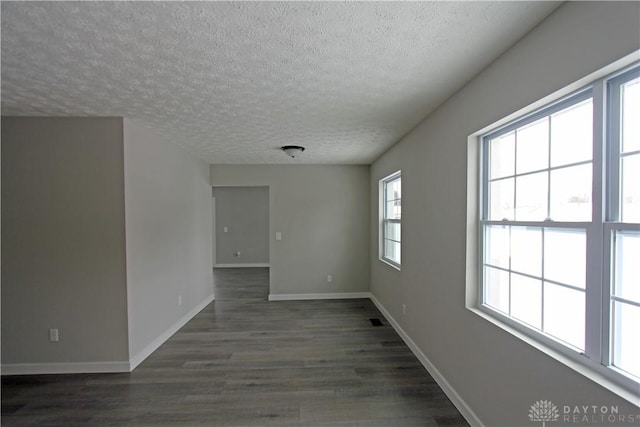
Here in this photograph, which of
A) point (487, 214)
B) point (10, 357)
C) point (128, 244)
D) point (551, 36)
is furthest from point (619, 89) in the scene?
point (10, 357)

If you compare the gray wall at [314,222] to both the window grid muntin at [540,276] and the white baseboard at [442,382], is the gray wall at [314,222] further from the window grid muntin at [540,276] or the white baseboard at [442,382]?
the window grid muntin at [540,276]

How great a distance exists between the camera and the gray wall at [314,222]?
5.11m

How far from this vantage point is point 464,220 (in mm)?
2072

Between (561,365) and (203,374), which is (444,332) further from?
(203,374)

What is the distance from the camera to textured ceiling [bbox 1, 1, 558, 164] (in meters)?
1.29

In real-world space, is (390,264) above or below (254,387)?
above

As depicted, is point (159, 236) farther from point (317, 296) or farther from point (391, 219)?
point (391, 219)

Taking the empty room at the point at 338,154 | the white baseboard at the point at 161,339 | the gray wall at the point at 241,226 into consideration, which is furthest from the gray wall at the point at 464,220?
the gray wall at the point at 241,226

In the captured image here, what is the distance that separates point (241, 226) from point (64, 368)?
19.5 ft

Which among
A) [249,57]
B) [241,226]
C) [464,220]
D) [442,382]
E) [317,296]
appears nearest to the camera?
[249,57]

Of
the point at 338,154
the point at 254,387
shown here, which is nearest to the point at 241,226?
the point at 338,154

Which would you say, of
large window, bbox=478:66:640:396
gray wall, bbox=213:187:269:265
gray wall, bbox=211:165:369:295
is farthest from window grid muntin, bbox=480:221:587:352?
gray wall, bbox=213:187:269:265

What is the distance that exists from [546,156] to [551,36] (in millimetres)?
564

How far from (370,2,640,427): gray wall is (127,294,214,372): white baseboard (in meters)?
2.88
